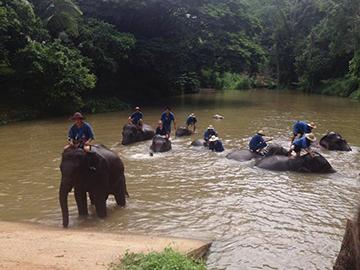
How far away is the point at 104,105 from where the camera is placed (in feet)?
97.8

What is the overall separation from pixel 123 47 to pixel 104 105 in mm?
3649

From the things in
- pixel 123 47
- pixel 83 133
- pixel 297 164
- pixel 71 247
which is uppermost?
pixel 123 47

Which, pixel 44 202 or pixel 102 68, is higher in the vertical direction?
pixel 102 68

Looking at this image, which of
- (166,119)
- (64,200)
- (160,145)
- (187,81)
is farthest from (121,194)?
(187,81)

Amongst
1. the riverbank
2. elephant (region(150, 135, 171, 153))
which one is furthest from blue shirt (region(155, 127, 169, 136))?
the riverbank

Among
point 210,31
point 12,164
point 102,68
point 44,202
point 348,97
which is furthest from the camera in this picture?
point 348,97

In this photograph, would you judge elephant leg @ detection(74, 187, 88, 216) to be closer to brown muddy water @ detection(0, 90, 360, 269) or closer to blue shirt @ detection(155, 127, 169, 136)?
brown muddy water @ detection(0, 90, 360, 269)

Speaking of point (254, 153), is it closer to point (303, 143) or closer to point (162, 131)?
point (303, 143)

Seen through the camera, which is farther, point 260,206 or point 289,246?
point 260,206

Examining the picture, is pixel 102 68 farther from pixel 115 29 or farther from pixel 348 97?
pixel 348 97

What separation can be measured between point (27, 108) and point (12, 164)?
11.2 m

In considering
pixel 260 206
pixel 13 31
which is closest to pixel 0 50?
pixel 13 31

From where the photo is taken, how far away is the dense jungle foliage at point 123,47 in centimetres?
2420

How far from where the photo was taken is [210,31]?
112 feet
